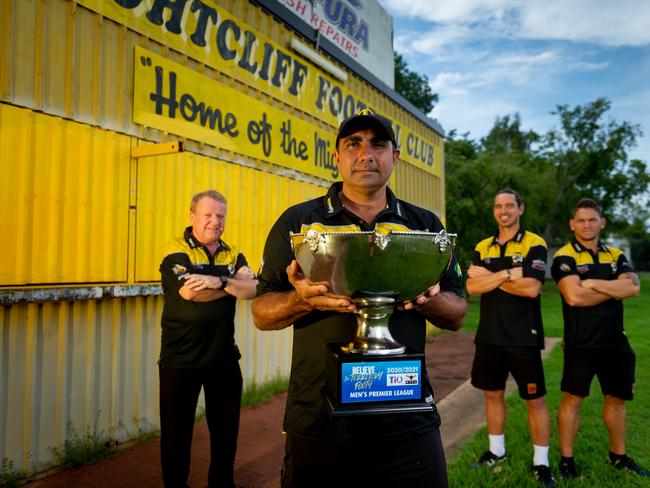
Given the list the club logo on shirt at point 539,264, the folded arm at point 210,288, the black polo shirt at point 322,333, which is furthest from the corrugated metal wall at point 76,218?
the club logo on shirt at point 539,264

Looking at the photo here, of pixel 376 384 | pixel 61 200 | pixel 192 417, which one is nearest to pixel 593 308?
pixel 376 384

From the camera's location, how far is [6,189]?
3.46 metres

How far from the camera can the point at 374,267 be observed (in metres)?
1.52

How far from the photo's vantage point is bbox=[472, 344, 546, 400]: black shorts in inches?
147

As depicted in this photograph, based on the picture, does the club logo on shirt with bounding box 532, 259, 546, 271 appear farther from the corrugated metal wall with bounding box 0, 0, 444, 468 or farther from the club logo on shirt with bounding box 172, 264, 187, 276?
the corrugated metal wall with bounding box 0, 0, 444, 468

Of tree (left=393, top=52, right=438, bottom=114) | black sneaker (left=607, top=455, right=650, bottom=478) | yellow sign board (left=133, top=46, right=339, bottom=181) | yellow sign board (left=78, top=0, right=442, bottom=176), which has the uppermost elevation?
tree (left=393, top=52, right=438, bottom=114)

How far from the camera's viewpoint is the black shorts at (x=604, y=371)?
3732mm

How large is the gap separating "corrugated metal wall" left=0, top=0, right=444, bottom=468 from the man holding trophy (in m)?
2.54

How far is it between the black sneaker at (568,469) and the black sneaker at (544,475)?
0.12 meters

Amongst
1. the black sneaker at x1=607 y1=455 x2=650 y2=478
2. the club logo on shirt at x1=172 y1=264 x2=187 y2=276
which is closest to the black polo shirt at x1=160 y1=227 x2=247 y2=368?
the club logo on shirt at x1=172 y1=264 x2=187 y2=276

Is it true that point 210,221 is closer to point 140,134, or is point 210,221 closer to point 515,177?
point 140,134

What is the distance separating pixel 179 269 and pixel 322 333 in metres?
1.62

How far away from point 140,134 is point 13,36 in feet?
4.03

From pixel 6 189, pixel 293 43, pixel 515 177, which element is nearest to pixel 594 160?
pixel 515 177
